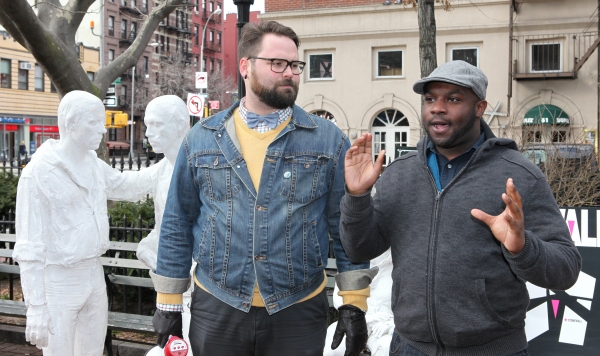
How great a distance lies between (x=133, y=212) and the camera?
289 inches

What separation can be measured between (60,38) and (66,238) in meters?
6.30

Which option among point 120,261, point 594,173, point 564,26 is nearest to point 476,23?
point 564,26

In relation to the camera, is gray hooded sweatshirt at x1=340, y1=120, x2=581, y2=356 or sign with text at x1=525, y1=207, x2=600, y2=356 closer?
gray hooded sweatshirt at x1=340, y1=120, x2=581, y2=356

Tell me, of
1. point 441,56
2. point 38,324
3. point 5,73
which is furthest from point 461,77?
point 5,73

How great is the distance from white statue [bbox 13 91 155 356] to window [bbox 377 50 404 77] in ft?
76.9

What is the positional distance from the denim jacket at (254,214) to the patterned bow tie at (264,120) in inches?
3.0

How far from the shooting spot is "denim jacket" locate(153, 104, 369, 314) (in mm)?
2867

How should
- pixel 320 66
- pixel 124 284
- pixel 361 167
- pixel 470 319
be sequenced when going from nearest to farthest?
pixel 470 319 → pixel 361 167 → pixel 124 284 → pixel 320 66

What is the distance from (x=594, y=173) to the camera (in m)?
7.72

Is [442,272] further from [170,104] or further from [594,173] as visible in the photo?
[594,173]

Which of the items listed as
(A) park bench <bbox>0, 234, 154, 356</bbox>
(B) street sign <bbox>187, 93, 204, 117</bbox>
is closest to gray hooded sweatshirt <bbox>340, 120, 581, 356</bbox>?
(A) park bench <bbox>0, 234, 154, 356</bbox>

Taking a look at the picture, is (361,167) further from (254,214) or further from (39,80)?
(39,80)

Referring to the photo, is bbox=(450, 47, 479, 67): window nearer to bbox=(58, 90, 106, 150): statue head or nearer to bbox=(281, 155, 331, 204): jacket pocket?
bbox=(58, 90, 106, 150): statue head

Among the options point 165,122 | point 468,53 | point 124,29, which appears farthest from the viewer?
point 124,29
